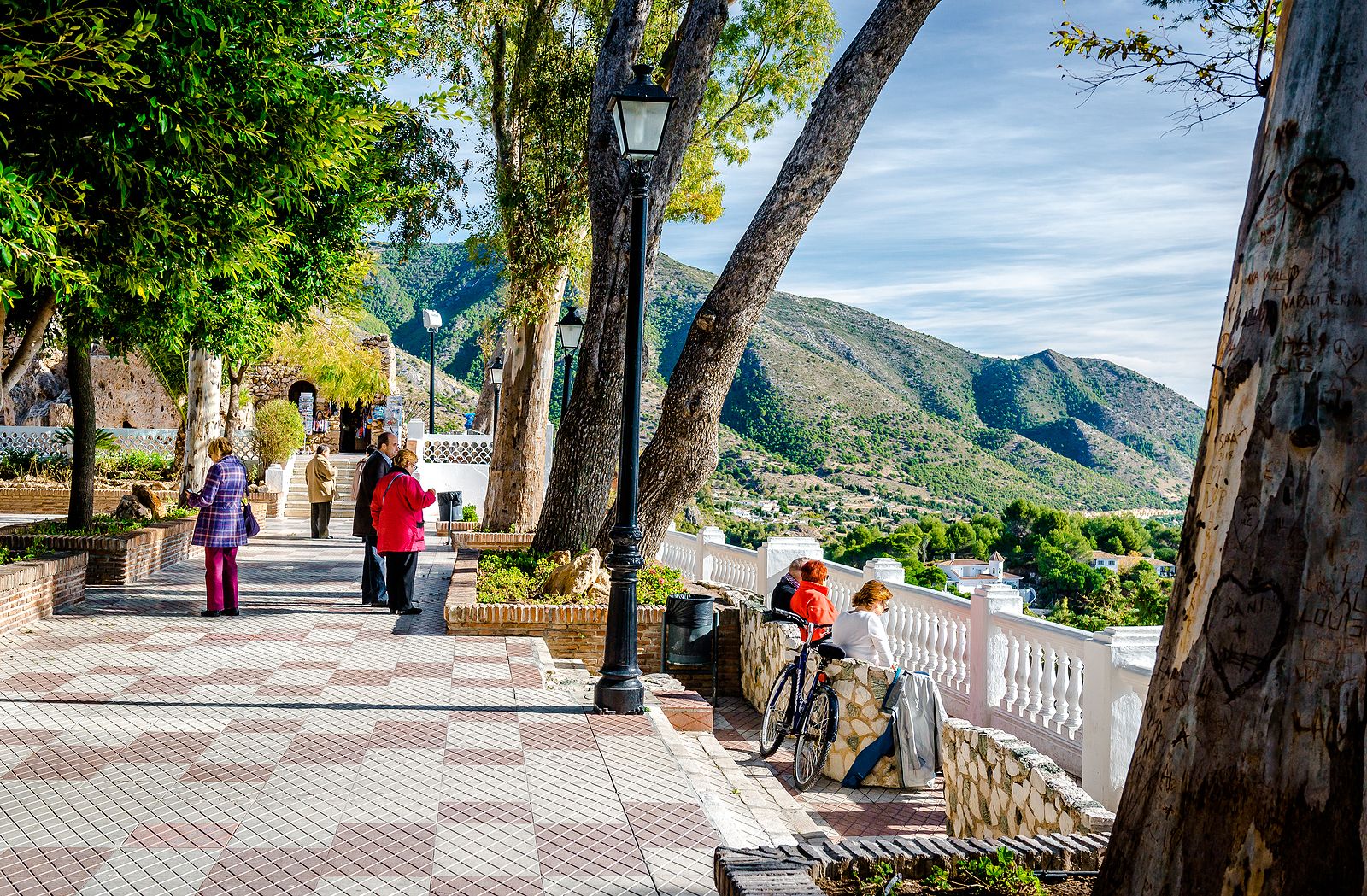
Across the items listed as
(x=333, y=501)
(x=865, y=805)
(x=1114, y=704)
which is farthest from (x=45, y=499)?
(x=1114, y=704)

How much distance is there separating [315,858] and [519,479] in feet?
43.4

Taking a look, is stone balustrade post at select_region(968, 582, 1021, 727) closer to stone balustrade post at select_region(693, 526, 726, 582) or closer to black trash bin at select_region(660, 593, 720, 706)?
black trash bin at select_region(660, 593, 720, 706)

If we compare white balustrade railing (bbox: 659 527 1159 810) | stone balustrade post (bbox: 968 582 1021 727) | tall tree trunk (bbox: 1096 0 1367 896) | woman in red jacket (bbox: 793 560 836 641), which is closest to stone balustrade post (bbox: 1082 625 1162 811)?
white balustrade railing (bbox: 659 527 1159 810)

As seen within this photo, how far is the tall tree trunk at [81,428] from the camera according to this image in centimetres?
1203

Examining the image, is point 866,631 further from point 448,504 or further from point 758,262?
point 448,504

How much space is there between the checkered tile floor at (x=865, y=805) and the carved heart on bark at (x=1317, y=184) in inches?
207

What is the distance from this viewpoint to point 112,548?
11.8 meters

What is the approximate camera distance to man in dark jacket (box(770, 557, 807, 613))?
9070 millimetres

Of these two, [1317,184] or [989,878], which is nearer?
[1317,184]

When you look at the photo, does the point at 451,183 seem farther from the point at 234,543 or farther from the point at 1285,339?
the point at 1285,339

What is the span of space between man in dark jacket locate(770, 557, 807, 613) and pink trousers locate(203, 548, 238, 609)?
5.06m

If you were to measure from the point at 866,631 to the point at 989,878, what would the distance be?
4.60 meters

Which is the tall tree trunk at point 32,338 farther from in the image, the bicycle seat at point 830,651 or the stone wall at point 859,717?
the stone wall at point 859,717

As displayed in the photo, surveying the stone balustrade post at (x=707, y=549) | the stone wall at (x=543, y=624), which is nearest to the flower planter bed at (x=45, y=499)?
the stone balustrade post at (x=707, y=549)
